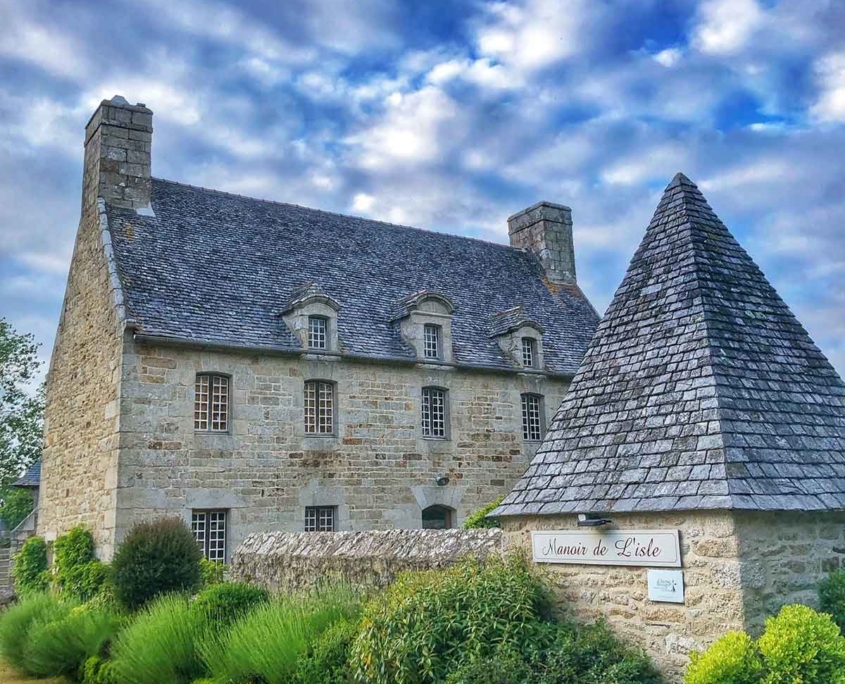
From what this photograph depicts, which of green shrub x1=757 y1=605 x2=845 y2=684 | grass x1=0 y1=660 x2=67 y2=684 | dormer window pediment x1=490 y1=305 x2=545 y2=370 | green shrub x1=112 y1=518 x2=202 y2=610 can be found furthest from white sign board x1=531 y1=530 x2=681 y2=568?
dormer window pediment x1=490 y1=305 x2=545 y2=370

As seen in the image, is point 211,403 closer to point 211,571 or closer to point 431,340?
point 211,571

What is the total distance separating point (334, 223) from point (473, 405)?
668cm

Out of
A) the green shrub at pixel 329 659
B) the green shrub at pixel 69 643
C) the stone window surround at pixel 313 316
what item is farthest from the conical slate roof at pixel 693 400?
the stone window surround at pixel 313 316

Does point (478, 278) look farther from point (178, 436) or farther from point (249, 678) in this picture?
point (249, 678)

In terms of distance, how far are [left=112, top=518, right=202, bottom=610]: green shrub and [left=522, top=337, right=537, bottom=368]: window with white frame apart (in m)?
10.6

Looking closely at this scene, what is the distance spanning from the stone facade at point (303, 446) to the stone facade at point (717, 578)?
10.5 meters

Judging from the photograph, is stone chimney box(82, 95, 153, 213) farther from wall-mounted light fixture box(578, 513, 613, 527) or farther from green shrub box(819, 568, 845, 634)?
green shrub box(819, 568, 845, 634)

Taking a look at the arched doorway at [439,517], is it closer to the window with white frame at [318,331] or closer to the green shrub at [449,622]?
the window with white frame at [318,331]

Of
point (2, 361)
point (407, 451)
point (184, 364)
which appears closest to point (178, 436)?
point (184, 364)

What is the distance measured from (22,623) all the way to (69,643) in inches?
81.5

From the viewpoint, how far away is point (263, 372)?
17.3m

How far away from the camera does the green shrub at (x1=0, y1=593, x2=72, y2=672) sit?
13000 millimetres

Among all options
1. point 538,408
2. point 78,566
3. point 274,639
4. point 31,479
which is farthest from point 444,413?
point 31,479

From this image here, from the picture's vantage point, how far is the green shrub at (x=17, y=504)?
3591 centimetres
